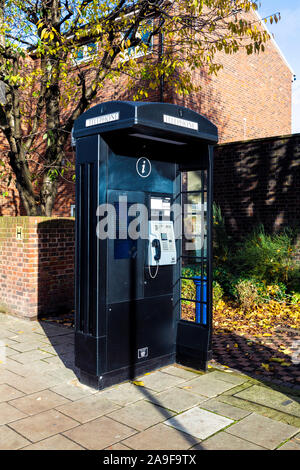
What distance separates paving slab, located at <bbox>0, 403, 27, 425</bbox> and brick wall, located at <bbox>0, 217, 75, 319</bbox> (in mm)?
3955

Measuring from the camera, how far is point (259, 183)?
11422 mm

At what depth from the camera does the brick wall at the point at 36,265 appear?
8.30 m

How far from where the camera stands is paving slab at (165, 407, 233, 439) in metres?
3.90

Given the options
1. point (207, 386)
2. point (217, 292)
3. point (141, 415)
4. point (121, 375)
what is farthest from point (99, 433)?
point (217, 292)

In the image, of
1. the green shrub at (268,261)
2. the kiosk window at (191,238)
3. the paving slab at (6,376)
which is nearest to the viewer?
the paving slab at (6,376)

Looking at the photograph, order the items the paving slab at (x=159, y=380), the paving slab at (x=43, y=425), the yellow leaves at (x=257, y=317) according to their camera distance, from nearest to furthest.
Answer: the paving slab at (x=43, y=425) → the paving slab at (x=159, y=380) → the yellow leaves at (x=257, y=317)

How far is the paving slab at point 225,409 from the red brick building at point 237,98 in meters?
9.74

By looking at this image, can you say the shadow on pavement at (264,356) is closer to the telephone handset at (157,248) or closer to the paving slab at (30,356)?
the telephone handset at (157,248)

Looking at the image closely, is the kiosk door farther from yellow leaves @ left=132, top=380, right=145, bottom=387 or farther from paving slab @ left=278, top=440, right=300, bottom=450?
paving slab @ left=278, top=440, right=300, bottom=450

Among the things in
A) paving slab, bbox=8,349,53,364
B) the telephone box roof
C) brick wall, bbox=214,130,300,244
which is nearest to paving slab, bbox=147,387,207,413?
paving slab, bbox=8,349,53,364

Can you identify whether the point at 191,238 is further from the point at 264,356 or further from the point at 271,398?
the point at 271,398

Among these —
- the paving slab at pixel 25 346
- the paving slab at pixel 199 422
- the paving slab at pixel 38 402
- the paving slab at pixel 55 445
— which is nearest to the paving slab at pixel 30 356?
the paving slab at pixel 25 346

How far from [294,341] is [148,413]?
11.9 ft
